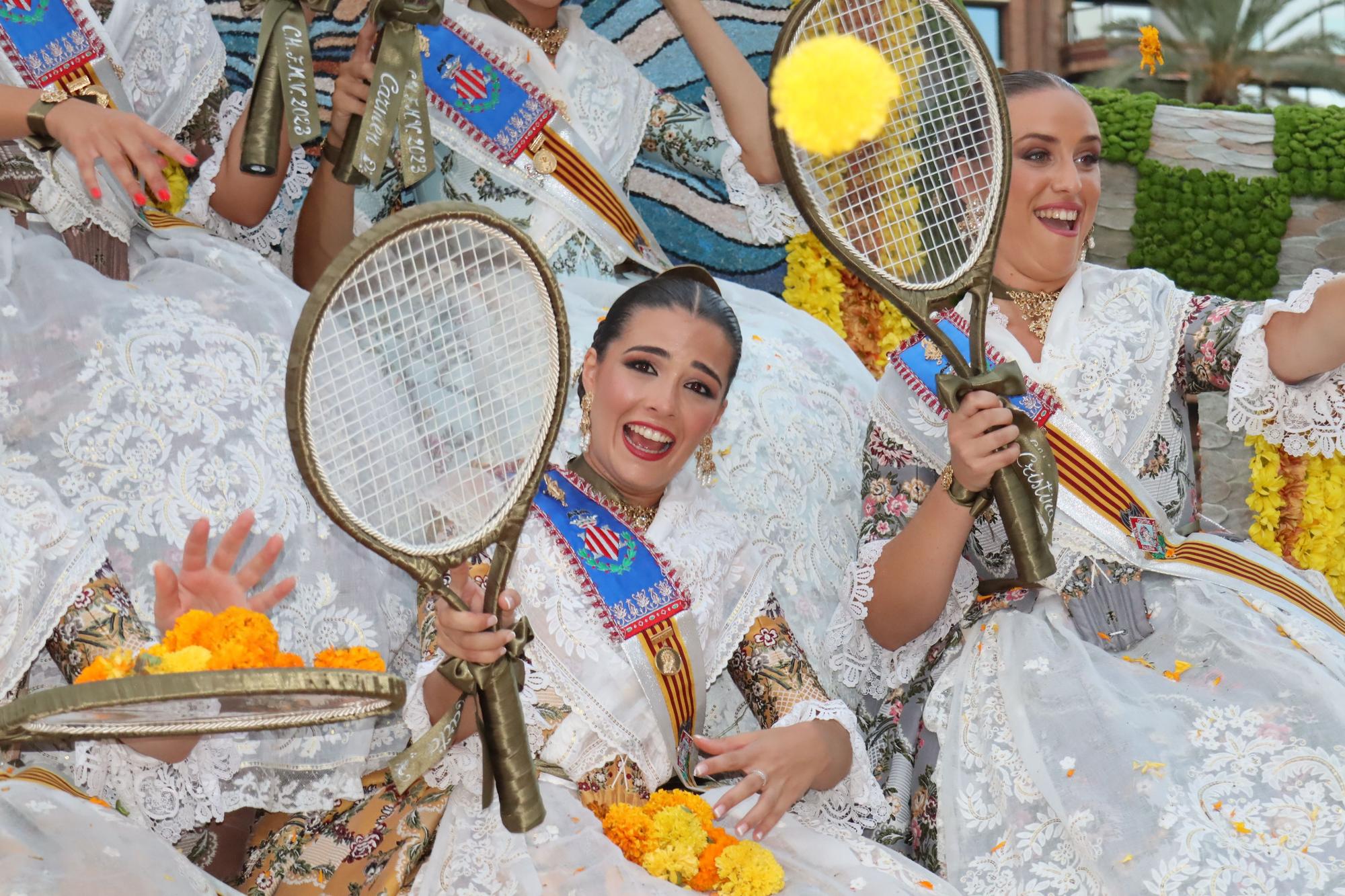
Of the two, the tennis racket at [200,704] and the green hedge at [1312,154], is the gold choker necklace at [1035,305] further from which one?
the green hedge at [1312,154]

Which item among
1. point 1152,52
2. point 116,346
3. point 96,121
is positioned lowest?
point 1152,52

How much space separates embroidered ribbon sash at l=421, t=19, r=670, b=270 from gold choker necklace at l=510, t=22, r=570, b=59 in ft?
0.47

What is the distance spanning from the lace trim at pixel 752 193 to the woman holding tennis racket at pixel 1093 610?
762mm

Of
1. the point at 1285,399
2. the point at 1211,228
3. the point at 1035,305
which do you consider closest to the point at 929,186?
the point at 1035,305

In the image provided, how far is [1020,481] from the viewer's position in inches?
99.0

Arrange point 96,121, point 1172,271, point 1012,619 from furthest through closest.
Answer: point 1172,271, point 1012,619, point 96,121

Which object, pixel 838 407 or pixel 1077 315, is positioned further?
pixel 838 407

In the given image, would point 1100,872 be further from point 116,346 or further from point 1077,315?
point 116,346

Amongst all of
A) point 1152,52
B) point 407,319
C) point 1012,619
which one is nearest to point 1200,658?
point 1012,619

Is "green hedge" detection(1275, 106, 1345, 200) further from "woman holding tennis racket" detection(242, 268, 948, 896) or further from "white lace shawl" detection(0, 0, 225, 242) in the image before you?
"white lace shawl" detection(0, 0, 225, 242)

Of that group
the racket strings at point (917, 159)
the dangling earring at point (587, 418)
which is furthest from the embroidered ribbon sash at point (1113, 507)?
the dangling earring at point (587, 418)

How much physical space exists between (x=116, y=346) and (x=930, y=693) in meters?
1.59

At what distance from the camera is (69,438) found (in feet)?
9.07

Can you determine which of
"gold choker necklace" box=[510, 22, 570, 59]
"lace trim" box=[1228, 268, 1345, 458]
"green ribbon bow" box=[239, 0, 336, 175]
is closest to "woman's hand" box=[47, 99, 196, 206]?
"green ribbon bow" box=[239, 0, 336, 175]
